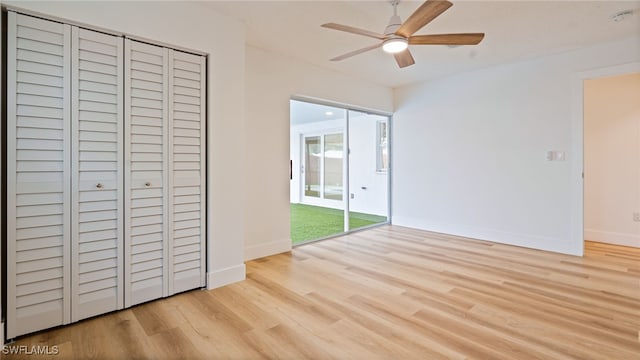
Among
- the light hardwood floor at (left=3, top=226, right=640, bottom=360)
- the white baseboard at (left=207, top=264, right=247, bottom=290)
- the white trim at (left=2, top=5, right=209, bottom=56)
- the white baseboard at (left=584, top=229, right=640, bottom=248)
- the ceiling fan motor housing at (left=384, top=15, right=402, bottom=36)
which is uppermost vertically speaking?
the ceiling fan motor housing at (left=384, top=15, right=402, bottom=36)

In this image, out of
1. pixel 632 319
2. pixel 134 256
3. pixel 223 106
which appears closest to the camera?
pixel 632 319

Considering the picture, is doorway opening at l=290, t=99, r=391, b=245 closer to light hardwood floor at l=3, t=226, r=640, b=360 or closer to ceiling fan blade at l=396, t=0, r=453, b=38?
light hardwood floor at l=3, t=226, r=640, b=360

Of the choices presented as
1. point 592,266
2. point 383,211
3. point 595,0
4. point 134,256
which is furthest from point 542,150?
point 134,256

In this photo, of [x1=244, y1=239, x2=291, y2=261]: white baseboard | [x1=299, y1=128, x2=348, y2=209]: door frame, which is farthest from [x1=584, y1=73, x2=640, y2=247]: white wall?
[x1=244, y1=239, x2=291, y2=261]: white baseboard

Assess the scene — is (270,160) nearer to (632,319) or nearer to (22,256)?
(22,256)

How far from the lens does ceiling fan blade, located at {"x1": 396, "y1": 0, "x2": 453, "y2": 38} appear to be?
6.52 ft

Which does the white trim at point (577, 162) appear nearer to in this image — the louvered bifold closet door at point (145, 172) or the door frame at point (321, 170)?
the door frame at point (321, 170)

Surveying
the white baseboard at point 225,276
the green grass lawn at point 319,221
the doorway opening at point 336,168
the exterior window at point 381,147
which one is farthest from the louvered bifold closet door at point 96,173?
Answer: the exterior window at point 381,147

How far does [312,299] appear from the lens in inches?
101

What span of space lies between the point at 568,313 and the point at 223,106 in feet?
10.4

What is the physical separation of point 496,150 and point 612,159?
1.54 meters

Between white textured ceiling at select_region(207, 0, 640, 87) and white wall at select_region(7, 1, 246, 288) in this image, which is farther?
white textured ceiling at select_region(207, 0, 640, 87)

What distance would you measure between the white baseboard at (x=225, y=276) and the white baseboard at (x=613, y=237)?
4801 millimetres

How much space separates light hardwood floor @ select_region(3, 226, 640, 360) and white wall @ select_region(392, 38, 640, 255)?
846 millimetres
